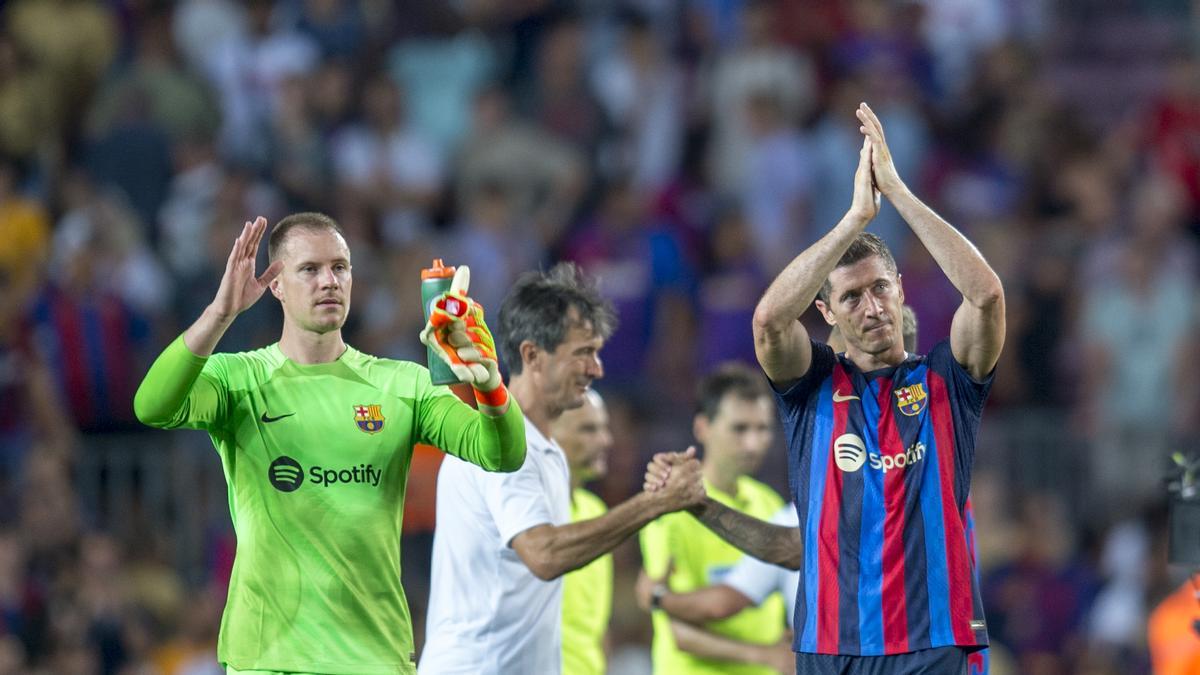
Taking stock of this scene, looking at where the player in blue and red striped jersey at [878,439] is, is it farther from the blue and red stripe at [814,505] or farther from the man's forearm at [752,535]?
the man's forearm at [752,535]

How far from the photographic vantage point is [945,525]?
735 centimetres

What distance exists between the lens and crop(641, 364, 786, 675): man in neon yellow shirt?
9.91 m

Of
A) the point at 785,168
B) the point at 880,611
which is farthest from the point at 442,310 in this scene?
the point at 785,168

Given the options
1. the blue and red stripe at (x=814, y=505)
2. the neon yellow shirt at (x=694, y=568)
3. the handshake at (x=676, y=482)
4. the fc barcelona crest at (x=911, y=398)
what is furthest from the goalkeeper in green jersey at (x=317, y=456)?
the neon yellow shirt at (x=694, y=568)

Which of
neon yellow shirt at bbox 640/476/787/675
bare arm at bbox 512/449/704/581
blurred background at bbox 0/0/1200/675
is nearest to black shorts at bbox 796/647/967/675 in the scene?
bare arm at bbox 512/449/704/581

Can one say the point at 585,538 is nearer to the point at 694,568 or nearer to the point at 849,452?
the point at 849,452

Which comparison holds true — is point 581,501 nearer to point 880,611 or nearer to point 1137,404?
point 880,611

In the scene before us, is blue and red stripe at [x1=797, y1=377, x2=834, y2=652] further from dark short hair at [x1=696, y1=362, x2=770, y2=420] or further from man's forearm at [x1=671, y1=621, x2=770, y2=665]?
dark short hair at [x1=696, y1=362, x2=770, y2=420]

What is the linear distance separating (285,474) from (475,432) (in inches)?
29.4

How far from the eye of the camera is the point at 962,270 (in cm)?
725

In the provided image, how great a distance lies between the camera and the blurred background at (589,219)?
14.0 m

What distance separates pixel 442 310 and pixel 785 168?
32.7 feet

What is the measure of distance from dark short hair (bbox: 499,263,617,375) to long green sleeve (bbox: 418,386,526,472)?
122 centimetres

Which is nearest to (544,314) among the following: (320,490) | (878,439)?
(320,490)
